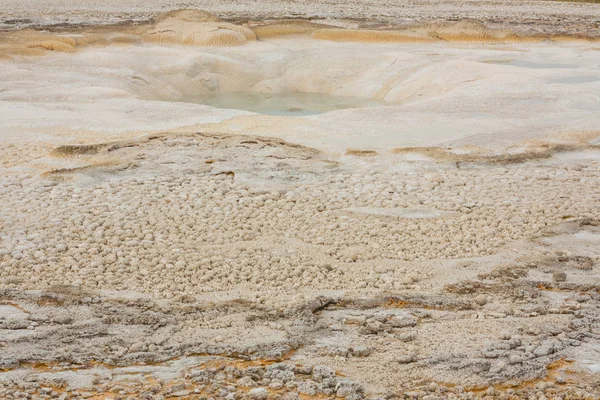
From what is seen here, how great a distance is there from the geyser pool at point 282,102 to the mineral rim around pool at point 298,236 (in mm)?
62

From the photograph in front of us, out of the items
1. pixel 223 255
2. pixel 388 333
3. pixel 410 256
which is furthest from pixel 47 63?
pixel 388 333

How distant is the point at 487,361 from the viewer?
347 centimetres

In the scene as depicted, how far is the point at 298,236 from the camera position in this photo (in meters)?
5.02

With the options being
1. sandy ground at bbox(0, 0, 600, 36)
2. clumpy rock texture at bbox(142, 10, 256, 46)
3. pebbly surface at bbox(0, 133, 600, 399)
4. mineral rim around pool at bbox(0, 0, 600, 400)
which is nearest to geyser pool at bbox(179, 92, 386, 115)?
mineral rim around pool at bbox(0, 0, 600, 400)

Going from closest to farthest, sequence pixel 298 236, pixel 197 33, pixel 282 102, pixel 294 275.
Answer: pixel 294 275 < pixel 298 236 < pixel 282 102 < pixel 197 33

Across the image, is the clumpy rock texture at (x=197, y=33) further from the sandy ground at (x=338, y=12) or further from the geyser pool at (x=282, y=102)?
the geyser pool at (x=282, y=102)

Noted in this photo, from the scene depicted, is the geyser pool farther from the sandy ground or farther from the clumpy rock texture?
the sandy ground

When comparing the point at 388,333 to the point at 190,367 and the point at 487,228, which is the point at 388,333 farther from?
the point at 487,228

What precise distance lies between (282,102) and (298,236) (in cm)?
597

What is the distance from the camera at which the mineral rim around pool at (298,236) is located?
348 centimetres

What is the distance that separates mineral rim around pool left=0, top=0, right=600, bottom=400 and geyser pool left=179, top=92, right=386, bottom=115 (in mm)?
62

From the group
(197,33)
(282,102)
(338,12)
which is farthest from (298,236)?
(338,12)

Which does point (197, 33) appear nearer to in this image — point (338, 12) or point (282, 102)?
point (282, 102)

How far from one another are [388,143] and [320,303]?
3.33 m
